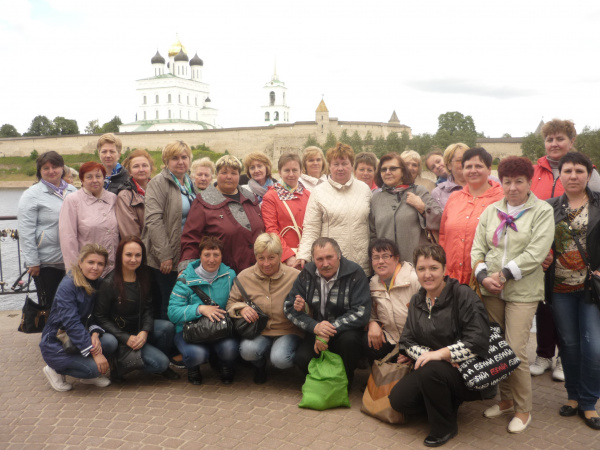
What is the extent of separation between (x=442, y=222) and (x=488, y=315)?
90 cm

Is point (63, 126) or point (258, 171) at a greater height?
point (63, 126)

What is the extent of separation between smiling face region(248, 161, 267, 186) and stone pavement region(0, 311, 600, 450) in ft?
7.16

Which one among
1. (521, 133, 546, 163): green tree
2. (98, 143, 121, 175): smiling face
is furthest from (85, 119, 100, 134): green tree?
(98, 143, 121, 175): smiling face

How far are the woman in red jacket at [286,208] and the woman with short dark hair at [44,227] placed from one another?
2.08 metres

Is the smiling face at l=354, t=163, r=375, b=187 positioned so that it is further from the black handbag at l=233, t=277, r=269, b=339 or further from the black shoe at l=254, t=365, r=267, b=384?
the black shoe at l=254, t=365, r=267, b=384

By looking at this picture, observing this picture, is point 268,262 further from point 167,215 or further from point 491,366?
point 491,366

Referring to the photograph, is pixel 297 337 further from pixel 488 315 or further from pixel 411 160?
pixel 411 160

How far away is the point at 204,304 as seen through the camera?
15.4 ft

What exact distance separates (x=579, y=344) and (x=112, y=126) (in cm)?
8474

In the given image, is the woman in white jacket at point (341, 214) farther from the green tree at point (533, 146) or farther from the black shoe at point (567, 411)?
the green tree at point (533, 146)

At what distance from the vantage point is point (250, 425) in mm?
3912

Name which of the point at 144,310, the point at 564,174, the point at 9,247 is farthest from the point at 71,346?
the point at 9,247

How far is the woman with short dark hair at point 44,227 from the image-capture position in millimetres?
5164

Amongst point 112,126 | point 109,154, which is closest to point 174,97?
point 112,126
